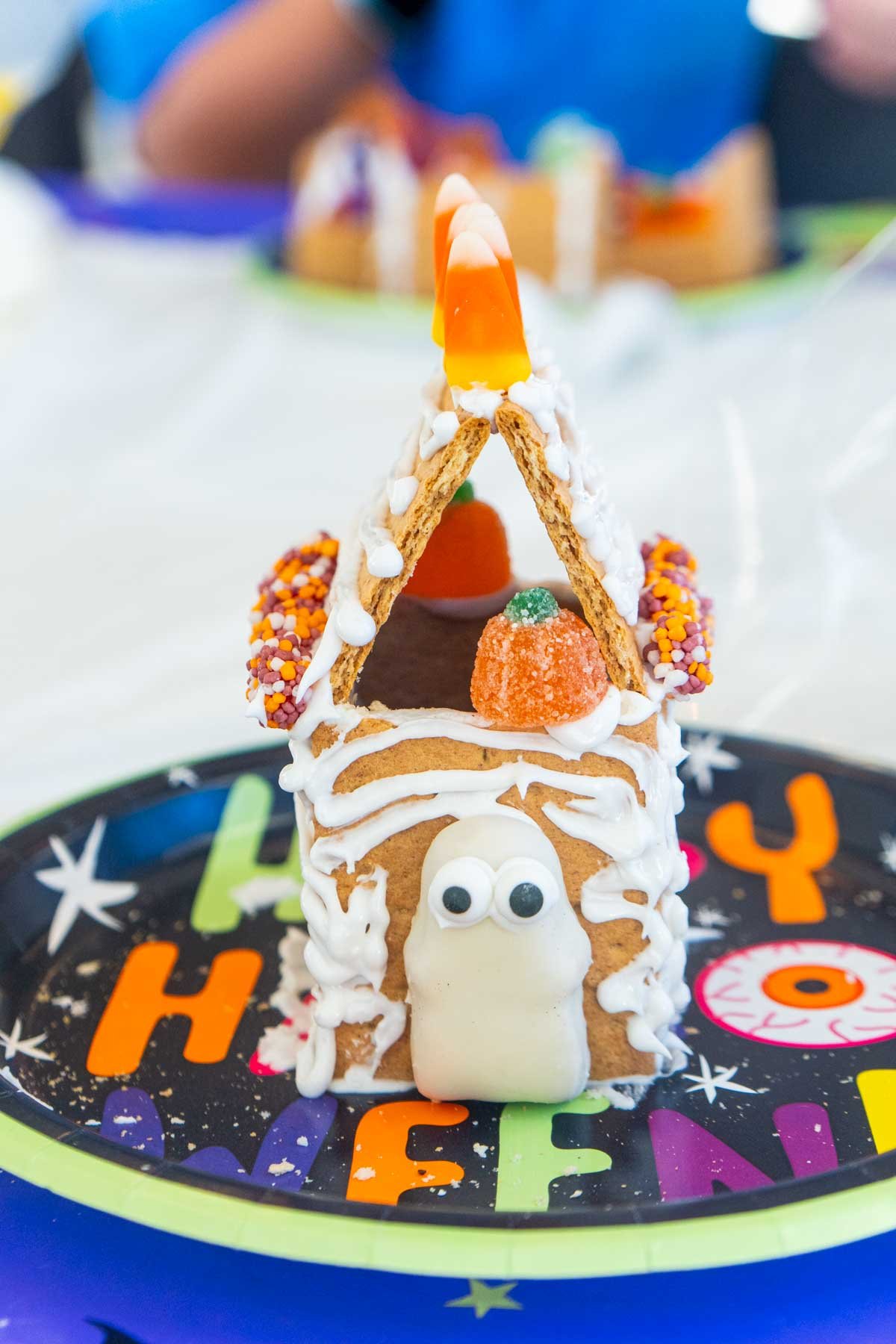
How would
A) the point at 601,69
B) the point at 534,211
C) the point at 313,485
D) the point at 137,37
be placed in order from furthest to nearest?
1. the point at 137,37
2. the point at 601,69
3. the point at 534,211
4. the point at 313,485

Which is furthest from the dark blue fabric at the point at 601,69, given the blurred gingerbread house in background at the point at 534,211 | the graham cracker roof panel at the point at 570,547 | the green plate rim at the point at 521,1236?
the green plate rim at the point at 521,1236

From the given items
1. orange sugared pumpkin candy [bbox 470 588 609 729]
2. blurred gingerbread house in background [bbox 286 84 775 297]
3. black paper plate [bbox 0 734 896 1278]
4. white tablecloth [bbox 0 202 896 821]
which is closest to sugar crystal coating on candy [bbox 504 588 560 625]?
orange sugared pumpkin candy [bbox 470 588 609 729]

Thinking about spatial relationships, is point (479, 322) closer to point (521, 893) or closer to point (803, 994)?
point (521, 893)

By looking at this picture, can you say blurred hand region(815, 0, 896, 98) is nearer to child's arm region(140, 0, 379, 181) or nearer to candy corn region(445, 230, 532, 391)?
child's arm region(140, 0, 379, 181)

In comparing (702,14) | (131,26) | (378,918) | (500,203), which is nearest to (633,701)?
(378,918)

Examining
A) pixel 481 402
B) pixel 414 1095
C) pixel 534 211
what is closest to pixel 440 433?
pixel 481 402

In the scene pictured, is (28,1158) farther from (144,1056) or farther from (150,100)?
(150,100)
